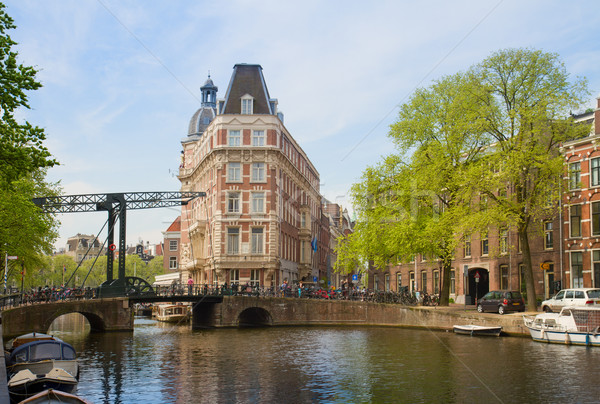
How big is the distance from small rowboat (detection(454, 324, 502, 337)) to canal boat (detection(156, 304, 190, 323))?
37.2 m

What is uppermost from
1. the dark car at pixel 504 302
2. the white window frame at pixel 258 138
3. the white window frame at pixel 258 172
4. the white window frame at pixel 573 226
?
the white window frame at pixel 258 138

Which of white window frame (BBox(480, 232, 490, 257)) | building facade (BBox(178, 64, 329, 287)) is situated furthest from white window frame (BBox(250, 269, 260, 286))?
white window frame (BBox(480, 232, 490, 257))

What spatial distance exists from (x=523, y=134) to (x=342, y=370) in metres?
20.7

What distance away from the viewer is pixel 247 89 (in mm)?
66125

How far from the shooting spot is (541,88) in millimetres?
40125

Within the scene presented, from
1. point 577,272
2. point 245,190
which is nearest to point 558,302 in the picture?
point 577,272

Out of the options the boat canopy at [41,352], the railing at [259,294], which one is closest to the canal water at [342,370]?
the boat canopy at [41,352]

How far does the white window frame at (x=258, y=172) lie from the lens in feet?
209

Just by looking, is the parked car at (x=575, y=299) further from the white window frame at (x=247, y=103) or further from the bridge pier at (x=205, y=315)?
the white window frame at (x=247, y=103)

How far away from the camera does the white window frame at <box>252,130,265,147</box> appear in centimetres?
6388

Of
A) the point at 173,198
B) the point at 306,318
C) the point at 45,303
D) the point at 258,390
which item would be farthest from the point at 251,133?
the point at 258,390

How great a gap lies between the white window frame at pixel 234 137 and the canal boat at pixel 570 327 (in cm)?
3608

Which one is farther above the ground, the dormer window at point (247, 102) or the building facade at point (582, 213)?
the dormer window at point (247, 102)

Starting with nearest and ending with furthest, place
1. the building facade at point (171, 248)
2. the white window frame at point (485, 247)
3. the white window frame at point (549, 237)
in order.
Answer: the white window frame at point (549, 237) < the white window frame at point (485, 247) < the building facade at point (171, 248)
